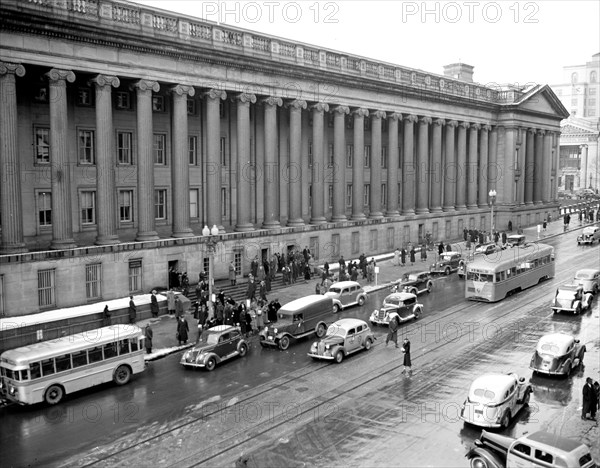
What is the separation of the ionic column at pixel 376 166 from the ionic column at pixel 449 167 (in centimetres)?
1325

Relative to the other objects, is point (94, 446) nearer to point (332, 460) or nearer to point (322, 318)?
point (332, 460)

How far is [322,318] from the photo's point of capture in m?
33.3

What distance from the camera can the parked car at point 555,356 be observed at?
26.0 m

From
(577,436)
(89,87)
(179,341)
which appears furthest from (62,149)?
(577,436)

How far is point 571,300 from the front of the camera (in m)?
37.0

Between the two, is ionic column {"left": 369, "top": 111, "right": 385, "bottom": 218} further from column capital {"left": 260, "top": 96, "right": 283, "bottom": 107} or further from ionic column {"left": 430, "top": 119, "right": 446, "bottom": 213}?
column capital {"left": 260, "top": 96, "right": 283, "bottom": 107}

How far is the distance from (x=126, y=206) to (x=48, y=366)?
1918 centimetres

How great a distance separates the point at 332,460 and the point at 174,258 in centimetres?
2443

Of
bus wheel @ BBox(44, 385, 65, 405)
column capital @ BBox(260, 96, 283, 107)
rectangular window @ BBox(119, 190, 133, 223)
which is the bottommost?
bus wheel @ BBox(44, 385, 65, 405)

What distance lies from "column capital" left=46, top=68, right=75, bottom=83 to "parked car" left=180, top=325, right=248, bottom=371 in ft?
53.0

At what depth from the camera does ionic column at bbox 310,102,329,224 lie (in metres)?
52.8

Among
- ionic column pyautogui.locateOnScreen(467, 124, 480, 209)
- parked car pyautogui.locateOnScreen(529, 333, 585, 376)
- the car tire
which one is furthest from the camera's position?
ionic column pyautogui.locateOnScreen(467, 124, 480, 209)

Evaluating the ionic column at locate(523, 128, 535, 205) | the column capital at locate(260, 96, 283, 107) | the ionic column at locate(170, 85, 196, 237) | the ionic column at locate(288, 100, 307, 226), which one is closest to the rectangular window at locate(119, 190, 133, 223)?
the ionic column at locate(170, 85, 196, 237)

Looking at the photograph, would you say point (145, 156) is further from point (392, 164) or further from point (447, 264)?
point (392, 164)
